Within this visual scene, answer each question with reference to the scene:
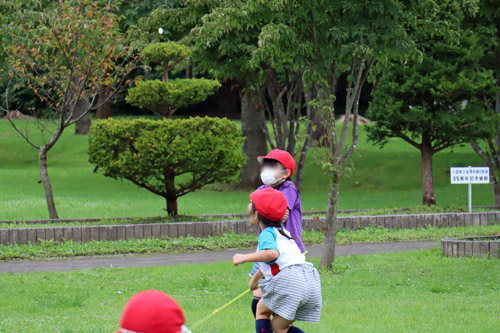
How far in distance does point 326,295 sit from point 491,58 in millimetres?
12630

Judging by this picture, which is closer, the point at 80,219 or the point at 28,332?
the point at 28,332

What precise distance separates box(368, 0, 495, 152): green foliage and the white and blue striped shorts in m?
12.3

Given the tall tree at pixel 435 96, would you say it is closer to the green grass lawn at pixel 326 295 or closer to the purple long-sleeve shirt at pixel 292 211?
the green grass lawn at pixel 326 295

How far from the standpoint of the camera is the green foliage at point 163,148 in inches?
480

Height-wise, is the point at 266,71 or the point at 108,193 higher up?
the point at 266,71

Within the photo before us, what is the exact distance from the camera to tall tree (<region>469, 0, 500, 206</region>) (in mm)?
16453

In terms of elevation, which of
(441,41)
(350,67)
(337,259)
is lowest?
(337,259)

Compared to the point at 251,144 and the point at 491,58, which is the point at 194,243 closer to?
the point at 491,58

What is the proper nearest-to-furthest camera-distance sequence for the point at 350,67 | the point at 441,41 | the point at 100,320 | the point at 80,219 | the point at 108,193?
the point at 100,320
the point at 350,67
the point at 80,219
the point at 441,41
the point at 108,193

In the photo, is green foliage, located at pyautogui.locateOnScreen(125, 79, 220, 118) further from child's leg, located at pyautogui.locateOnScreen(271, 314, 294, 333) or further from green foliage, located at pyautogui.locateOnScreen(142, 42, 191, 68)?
child's leg, located at pyautogui.locateOnScreen(271, 314, 294, 333)

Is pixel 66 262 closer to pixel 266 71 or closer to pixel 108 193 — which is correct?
pixel 266 71

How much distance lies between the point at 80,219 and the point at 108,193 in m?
6.68

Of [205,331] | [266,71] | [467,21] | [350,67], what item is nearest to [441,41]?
[467,21]

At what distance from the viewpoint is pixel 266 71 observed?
50.7 ft
